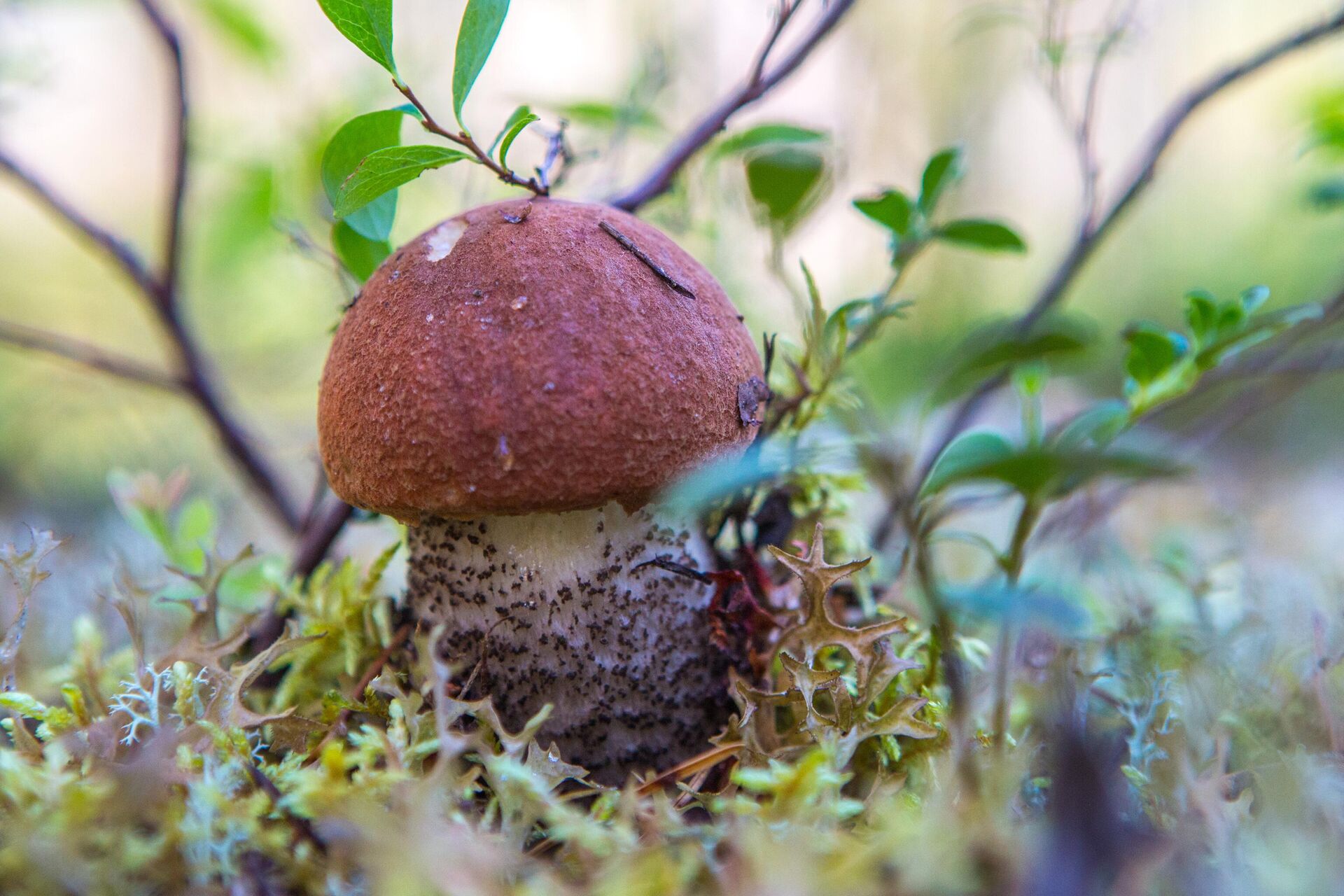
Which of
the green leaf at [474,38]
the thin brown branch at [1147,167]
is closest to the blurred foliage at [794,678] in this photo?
the green leaf at [474,38]

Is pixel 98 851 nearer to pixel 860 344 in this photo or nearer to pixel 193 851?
pixel 193 851

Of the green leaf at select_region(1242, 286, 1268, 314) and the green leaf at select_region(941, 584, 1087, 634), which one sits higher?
the green leaf at select_region(1242, 286, 1268, 314)

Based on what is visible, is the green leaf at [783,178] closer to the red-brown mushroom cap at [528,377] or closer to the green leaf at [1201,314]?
the red-brown mushroom cap at [528,377]

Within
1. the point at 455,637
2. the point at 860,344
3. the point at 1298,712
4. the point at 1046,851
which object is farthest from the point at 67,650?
the point at 1298,712

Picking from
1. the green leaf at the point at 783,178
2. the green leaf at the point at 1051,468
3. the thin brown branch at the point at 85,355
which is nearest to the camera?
the green leaf at the point at 1051,468

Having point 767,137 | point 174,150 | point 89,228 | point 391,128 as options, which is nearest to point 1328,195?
point 767,137

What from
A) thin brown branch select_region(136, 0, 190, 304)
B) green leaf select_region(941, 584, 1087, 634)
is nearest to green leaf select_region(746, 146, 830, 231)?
green leaf select_region(941, 584, 1087, 634)

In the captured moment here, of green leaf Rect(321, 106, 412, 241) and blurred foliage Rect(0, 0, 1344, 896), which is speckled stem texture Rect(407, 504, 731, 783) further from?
green leaf Rect(321, 106, 412, 241)
